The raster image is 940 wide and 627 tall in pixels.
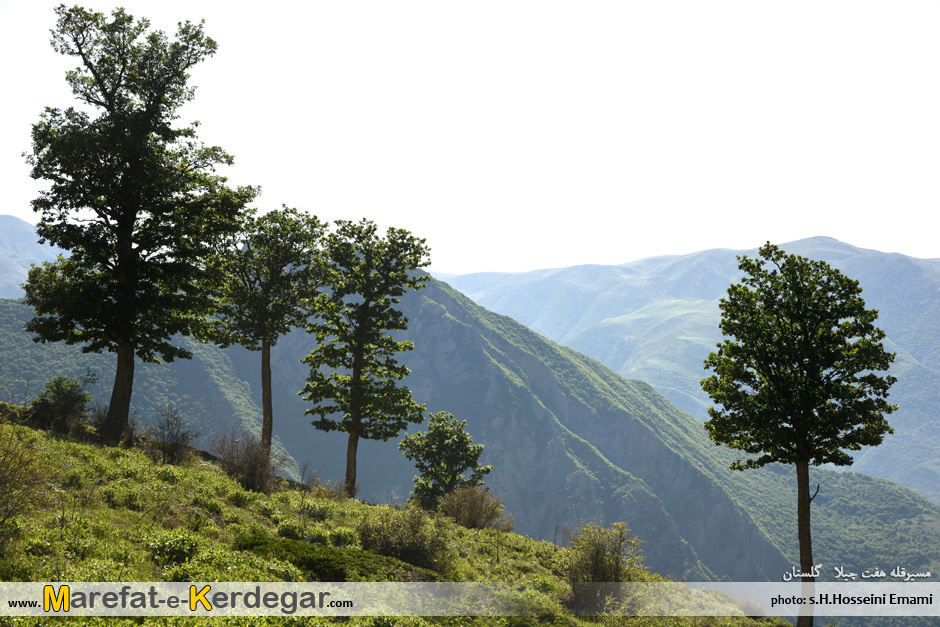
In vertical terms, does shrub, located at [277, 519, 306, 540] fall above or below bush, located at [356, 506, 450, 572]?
above

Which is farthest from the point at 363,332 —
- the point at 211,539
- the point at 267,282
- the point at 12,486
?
the point at 12,486

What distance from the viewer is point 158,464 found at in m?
16.7

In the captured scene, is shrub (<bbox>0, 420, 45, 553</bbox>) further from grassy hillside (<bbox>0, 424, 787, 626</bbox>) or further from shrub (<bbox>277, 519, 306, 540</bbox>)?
shrub (<bbox>277, 519, 306, 540</bbox>)

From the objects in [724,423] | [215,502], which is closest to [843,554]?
[724,423]

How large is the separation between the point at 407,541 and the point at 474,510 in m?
10.6

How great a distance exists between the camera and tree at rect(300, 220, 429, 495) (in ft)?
98.9

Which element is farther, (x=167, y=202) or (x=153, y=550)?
(x=167, y=202)

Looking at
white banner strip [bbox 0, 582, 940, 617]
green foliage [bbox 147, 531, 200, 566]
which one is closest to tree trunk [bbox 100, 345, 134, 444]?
green foliage [bbox 147, 531, 200, 566]

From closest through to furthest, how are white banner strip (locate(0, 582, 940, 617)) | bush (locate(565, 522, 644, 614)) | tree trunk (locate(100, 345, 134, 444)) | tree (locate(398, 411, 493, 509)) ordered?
white banner strip (locate(0, 582, 940, 617))
bush (locate(565, 522, 644, 614))
tree trunk (locate(100, 345, 134, 444))
tree (locate(398, 411, 493, 509))

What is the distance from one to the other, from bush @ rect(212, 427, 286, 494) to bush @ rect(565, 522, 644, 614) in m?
11.8

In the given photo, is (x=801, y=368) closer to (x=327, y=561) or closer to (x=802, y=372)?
(x=802, y=372)

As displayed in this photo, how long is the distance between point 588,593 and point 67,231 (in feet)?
78.0

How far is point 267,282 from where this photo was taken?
27.9m

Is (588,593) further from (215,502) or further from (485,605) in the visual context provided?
(215,502)
